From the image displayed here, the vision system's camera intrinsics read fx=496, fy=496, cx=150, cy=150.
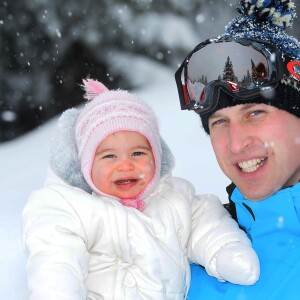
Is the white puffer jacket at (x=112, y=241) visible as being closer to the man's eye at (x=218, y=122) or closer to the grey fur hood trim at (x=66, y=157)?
the grey fur hood trim at (x=66, y=157)

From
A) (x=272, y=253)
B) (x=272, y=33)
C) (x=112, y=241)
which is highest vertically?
(x=272, y=33)

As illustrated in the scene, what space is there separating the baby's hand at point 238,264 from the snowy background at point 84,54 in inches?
250

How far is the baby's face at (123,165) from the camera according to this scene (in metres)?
2.33

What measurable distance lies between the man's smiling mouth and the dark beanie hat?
240 mm

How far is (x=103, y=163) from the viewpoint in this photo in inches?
93.2

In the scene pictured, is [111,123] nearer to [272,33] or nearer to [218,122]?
[218,122]

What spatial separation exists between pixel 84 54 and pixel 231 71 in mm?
9335

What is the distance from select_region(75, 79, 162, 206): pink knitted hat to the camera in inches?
94.1

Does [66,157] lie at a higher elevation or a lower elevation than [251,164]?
lower

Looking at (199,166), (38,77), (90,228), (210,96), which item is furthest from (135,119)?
(38,77)

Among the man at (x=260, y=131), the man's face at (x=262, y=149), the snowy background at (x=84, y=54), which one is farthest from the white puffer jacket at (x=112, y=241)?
the snowy background at (x=84, y=54)

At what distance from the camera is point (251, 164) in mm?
2074

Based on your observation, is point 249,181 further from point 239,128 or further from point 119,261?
point 119,261

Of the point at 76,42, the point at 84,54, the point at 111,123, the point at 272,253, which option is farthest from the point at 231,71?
the point at 76,42
